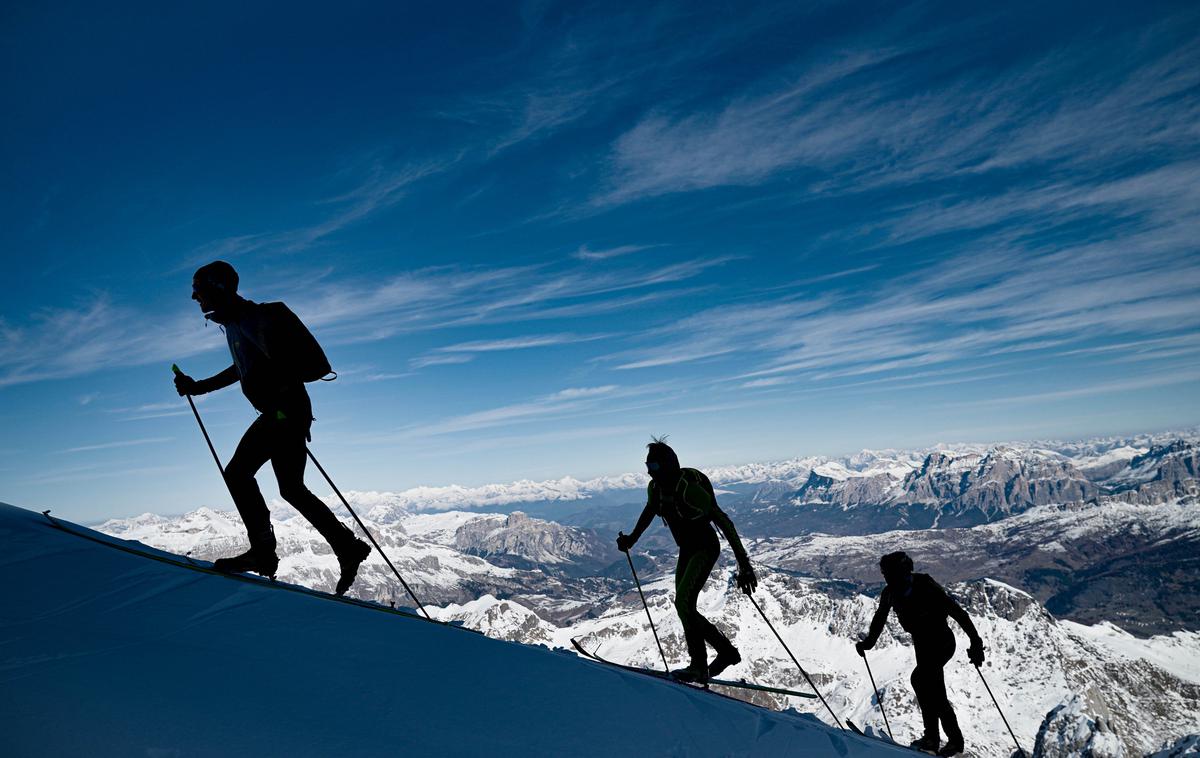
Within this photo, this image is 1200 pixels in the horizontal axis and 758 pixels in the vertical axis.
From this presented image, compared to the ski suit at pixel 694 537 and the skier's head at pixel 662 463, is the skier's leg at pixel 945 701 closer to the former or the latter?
the ski suit at pixel 694 537

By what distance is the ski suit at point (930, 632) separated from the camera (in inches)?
467

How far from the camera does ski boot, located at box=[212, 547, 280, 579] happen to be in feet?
25.8

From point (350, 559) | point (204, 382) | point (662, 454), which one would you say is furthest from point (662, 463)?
point (204, 382)

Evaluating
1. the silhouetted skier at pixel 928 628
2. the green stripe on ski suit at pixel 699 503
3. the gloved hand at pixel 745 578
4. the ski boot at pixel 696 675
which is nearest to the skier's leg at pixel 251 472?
the green stripe on ski suit at pixel 699 503

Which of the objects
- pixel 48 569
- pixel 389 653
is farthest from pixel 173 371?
pixel 389 653

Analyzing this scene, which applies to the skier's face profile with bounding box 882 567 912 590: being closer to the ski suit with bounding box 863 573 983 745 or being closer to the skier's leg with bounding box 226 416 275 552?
the ski suit with bounding box 863 573 983 745

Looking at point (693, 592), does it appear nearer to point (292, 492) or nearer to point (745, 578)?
point (745, 578)

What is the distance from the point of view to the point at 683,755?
17.8 ft

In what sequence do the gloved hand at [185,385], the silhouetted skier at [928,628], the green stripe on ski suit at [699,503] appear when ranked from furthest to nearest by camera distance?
the silhouetted skier at [928,628]
the green stripe on ski suit at [699,503]
the gloved hand at [185,385]

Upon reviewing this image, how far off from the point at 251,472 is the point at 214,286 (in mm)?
2430

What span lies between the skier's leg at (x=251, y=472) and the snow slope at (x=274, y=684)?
1252mm

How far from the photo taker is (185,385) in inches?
342

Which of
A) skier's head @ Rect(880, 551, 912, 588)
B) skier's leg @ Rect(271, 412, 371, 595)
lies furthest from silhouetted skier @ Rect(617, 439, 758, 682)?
skier's leg @ Rect(271, 412, 371, 595)

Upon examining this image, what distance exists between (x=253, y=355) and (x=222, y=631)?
12.1ft
